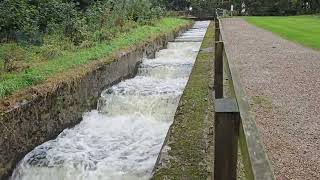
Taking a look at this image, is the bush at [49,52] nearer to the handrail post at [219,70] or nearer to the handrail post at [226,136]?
the handrail post at [219,70]

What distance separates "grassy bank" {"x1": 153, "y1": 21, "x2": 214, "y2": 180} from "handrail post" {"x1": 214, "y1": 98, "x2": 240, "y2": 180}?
1345mm

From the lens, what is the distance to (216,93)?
6.82m

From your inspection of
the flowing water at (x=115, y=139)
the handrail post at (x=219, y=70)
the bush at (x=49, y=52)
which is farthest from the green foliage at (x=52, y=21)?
the handrail post at (x=219, y=70)

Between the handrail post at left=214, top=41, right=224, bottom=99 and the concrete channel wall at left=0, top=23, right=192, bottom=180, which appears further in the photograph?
the handrail post at left=214, top=41, right=224, bottom=99

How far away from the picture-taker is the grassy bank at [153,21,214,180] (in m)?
4.13

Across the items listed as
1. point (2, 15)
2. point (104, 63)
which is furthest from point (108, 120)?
point (2, 15)

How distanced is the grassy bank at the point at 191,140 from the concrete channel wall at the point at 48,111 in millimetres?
2398

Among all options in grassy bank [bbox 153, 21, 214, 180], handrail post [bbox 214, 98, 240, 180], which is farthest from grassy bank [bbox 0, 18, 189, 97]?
handrail post [bbox 214, 98, 240, 180]

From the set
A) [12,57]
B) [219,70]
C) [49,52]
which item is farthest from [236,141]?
[49,52]

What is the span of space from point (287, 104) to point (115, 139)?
3026 mm

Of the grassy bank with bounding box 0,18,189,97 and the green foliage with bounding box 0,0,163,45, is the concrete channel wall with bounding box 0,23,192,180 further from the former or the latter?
the green foliage with bounding box 0,0,163,45

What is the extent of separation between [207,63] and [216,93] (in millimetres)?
3803

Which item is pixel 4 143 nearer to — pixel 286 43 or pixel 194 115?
pixel 194 115

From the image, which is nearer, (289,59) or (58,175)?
(58,175)
